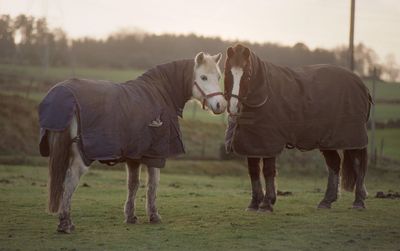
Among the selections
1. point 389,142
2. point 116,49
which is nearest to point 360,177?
point 389,142

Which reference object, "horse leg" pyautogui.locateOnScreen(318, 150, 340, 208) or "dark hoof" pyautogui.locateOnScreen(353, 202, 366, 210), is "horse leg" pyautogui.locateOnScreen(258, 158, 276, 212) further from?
"dark hoof" pyautogui.locateOnScreen(353, 202, 366, 210)

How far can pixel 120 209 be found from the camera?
1201 centimetres

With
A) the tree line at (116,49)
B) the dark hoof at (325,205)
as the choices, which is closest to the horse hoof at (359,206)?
the dark hoof at (325,205)

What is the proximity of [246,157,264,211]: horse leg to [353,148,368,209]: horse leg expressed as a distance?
1906mm

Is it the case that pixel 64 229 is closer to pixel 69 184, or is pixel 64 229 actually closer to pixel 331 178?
pixel 69 184

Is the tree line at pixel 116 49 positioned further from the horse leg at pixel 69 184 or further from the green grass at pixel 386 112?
the horse leg at pixel 69 184

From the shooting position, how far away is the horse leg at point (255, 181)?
1169 centimetres

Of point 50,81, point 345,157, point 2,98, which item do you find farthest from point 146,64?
point 345,157

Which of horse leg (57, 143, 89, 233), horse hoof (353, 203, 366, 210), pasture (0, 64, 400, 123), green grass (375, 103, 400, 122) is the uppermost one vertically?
horse leg (57, 143, 89, 233)

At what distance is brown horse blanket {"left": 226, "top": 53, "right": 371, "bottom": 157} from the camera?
36.7ft

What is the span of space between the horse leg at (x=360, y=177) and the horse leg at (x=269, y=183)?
186 centimetres

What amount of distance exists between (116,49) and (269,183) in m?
50.8

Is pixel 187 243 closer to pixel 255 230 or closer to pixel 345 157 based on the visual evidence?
pixel 255 230

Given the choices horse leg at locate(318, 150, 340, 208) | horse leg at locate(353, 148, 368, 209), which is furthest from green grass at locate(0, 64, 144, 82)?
horse leg at locate(353, 148, 368, 209)
